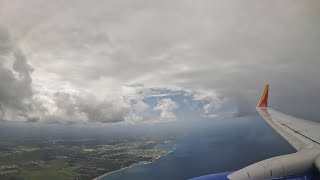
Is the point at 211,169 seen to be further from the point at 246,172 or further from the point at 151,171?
the point at 246,172

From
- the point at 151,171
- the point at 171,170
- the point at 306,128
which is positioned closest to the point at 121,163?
the point at 151,171

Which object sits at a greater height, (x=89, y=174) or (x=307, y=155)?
(x=307, y=155)

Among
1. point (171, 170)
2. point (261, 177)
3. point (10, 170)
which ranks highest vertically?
point (261, 177)

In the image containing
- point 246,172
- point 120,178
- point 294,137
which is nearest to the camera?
point 246,172

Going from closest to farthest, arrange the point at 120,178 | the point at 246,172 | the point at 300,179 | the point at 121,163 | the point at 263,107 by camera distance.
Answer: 1. the point at 246,172
2. the point at 300,179
3. the point at 263,107
4. the point at 120,178
5. the point at 121,163

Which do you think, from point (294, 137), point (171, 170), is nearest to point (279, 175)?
point (294, 137)

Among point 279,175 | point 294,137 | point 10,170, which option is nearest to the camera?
point 279,175

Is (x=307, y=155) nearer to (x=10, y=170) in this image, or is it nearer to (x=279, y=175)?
(x=279, y=175)

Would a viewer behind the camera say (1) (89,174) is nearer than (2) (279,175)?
No

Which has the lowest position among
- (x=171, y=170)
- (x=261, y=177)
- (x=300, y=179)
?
(x=171, y=170)
